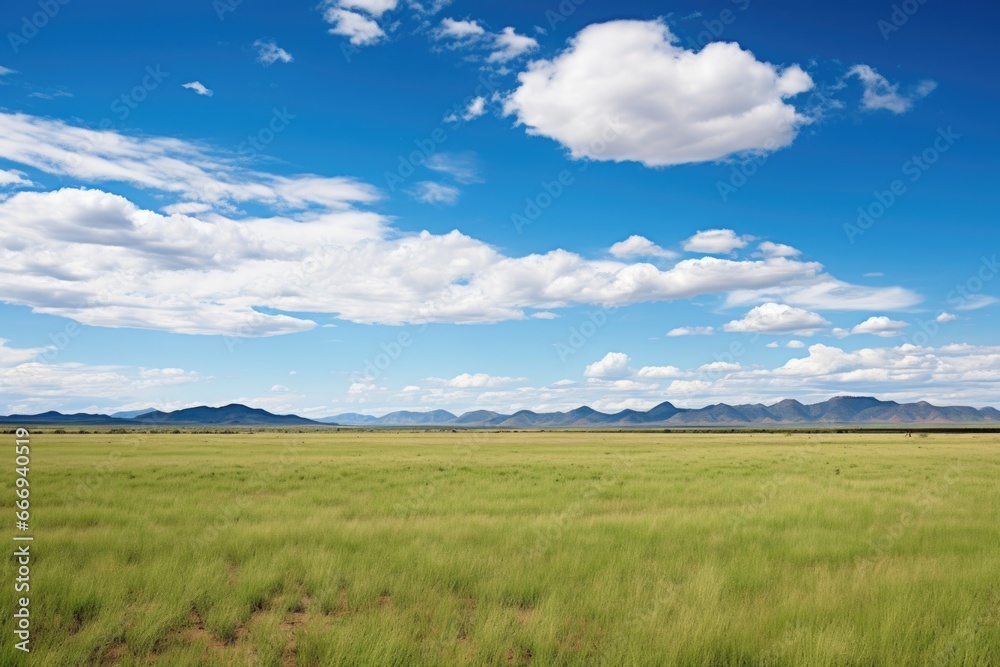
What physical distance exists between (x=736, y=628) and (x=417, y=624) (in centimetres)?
407

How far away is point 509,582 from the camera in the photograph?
9820mm

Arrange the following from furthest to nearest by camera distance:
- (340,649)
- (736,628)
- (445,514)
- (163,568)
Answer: (445,514)
(163,568)
(736,628)
(340,649)

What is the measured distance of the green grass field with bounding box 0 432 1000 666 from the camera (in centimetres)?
735

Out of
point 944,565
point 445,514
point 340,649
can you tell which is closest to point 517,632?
point 340,649

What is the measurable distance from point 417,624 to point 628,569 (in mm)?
4189

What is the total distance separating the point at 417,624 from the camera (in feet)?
26.8

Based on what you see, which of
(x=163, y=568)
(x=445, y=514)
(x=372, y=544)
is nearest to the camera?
(x=163, y=568)

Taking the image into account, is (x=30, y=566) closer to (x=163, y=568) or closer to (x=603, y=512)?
(x=163, y=568)

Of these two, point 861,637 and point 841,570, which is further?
point 841,570

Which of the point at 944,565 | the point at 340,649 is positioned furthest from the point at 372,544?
→ the point at 944,565

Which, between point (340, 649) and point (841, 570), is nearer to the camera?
point (340, 649)

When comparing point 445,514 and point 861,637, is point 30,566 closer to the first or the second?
point 445,514

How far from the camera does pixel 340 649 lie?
7.15 meters

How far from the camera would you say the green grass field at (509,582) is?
→ 24.1ft
